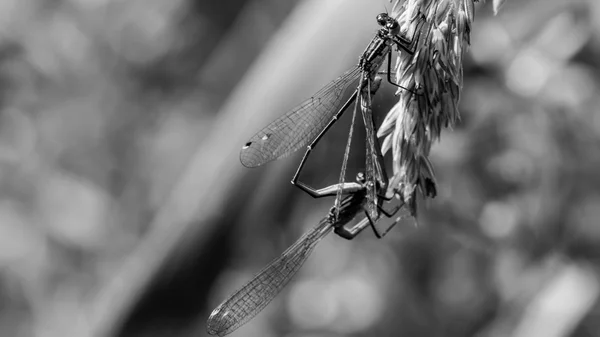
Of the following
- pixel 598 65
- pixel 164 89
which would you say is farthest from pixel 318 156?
pixel 164 89

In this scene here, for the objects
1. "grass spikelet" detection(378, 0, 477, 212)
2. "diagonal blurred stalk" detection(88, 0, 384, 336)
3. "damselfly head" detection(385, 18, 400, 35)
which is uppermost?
"diagonal blurred stalk" detection(88, 0, 384, 336)

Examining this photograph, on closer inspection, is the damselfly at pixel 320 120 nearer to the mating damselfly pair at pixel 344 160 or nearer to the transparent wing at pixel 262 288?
the mating damselfly pair at pixel 344 160

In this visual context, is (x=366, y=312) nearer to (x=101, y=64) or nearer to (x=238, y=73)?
(x=238, y=73)

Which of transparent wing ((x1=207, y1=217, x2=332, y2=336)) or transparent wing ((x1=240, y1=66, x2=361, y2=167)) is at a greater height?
transparent wing ((x1=240, y1=66, x2=361, y2=167))

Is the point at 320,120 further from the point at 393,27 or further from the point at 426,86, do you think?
the point at 426,86

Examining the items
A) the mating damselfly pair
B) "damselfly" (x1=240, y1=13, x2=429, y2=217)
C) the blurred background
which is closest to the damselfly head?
the mating damselfly pair

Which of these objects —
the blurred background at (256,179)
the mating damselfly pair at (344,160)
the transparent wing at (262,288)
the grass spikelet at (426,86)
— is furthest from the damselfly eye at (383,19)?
the transparent wing at (262,288)

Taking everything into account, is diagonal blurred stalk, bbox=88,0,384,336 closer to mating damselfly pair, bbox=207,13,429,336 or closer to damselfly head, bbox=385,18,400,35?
mating damselfly pair, bbox=207,13,429,336
